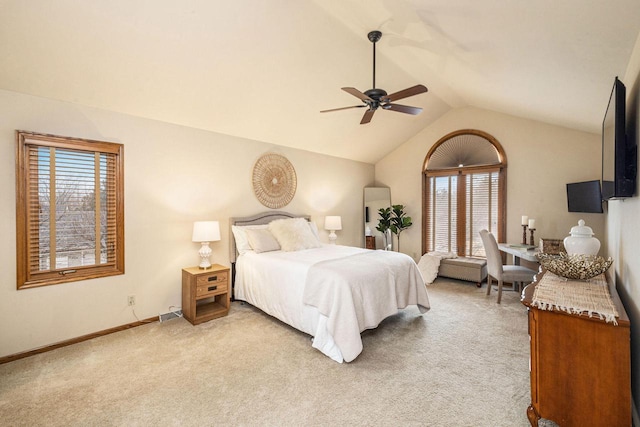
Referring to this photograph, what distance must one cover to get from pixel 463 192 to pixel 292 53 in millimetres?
4210

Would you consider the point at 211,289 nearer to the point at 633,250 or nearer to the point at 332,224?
the point at 332,224

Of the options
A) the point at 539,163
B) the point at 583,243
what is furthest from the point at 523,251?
the point at 583,243

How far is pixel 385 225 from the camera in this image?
20.2 ft

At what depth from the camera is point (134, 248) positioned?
3359 millimetres

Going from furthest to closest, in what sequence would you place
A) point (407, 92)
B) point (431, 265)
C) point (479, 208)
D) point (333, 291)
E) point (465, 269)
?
point (479, 208)
point (431, 265)
point (465, 269)
point (407, 92)
point (333, 291)

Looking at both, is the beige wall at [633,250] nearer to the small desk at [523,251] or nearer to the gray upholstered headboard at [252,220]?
the small desk at [523,251]

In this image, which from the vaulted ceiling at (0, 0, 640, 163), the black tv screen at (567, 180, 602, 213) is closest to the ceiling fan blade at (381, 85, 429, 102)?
the vaulted ceiling at (0, 0, 640, 163)

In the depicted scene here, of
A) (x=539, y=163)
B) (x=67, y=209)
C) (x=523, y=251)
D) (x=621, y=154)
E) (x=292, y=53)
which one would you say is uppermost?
(x=292, y=53)

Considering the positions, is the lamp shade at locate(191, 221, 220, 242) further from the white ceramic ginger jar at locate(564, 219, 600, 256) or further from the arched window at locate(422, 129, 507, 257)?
the arched window at locate(422, 129, 507, 257)

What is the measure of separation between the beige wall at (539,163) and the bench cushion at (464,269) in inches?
30.8

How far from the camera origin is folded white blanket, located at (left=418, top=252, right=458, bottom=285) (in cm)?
522

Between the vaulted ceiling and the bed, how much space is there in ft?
5.59

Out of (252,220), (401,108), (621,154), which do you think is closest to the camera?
(621,154)

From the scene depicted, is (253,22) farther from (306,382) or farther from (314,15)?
(306,382)
